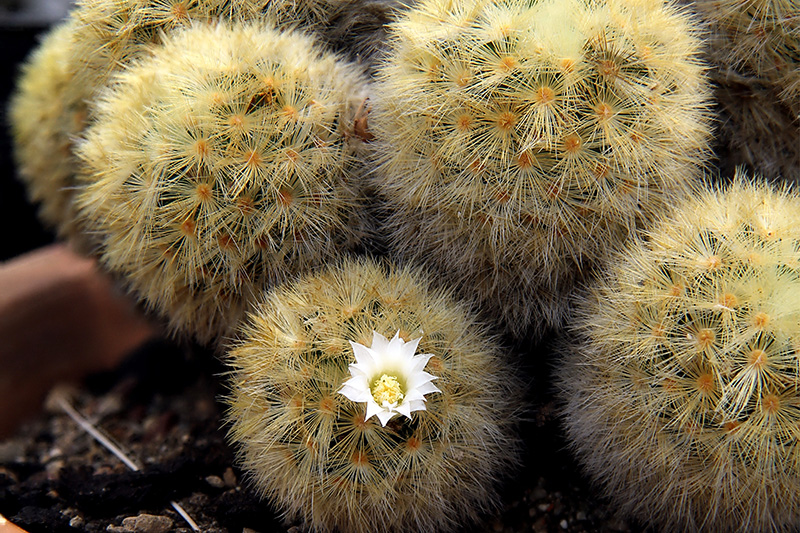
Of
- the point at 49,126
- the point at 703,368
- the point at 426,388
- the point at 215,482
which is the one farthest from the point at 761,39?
the point at 49,126

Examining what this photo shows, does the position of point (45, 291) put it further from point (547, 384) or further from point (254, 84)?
point (547, 384)

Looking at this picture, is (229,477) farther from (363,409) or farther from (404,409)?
(404,409)

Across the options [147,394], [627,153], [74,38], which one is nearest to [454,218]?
[627,153]

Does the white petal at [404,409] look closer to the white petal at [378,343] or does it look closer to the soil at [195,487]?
the white petal at [378,343]

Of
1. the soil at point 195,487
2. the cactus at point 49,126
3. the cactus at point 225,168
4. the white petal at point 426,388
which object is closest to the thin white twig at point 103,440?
the soil at point 195,487

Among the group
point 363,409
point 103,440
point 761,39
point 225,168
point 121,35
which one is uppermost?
point 761,39

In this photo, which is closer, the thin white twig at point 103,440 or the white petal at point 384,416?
the white petal at point 384,416

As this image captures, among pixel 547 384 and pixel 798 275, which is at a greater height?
pixel 798 275
